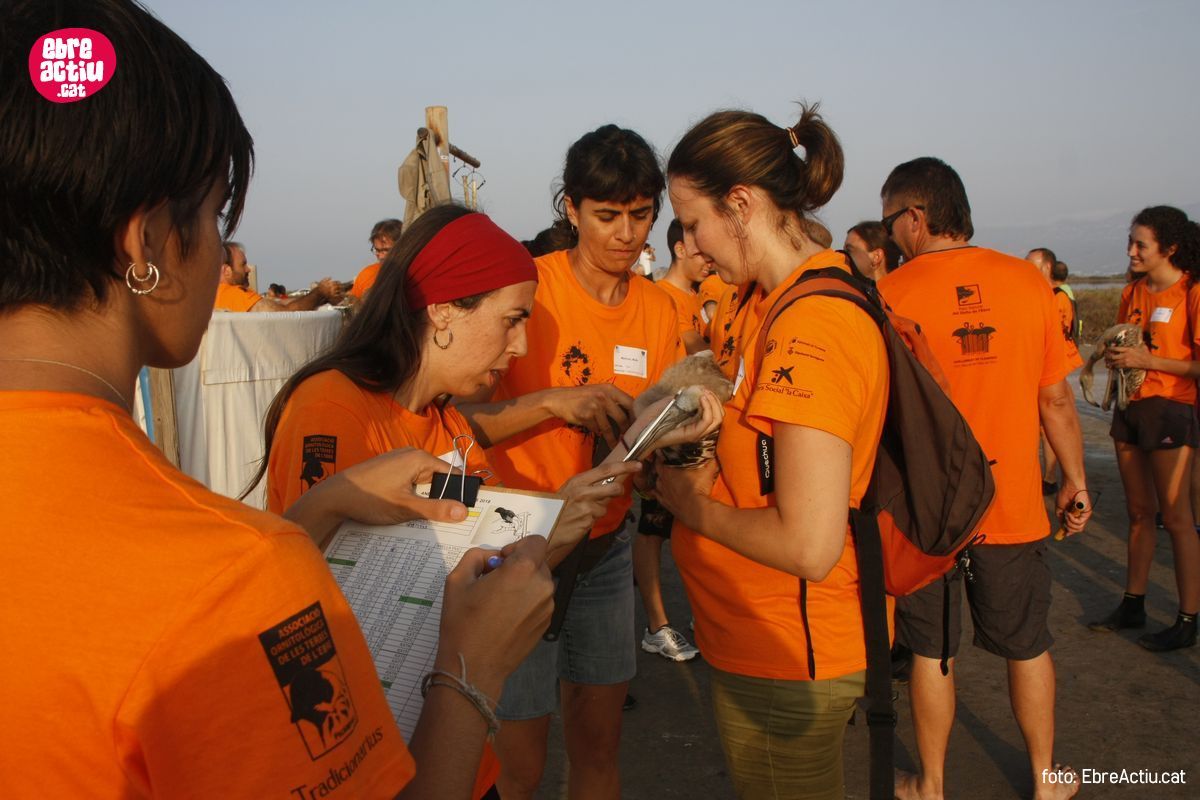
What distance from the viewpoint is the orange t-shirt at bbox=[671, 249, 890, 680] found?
1989 millimetres

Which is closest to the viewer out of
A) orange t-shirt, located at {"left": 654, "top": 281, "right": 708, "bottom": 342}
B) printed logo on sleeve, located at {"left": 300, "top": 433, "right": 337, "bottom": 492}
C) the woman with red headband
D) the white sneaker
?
printed logo on sleeve, located at {"left": 300, "top": 433, "right": 337, "bottom": 492}

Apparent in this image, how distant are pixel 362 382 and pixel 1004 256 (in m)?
3.11

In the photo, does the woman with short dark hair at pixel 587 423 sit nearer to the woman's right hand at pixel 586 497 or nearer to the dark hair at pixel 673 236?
the woman's right hand at pixel 586 497

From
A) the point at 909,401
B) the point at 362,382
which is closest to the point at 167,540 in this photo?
the point at 362,382

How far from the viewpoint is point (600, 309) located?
3.33 meters

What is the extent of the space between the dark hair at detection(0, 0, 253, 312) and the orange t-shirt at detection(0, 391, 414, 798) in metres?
0.15

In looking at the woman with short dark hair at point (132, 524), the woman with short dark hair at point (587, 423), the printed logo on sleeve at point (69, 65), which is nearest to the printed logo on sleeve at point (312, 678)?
the woman with short dark hair at point (132, 524)

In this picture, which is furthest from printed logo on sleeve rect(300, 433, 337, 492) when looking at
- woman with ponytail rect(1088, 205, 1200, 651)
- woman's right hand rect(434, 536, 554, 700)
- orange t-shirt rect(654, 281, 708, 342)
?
woman with ponytail rect(1088, 205, 1200, 651)

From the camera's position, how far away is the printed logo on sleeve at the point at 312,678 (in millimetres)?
808

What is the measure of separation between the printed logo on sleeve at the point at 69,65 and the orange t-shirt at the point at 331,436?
3.21ft

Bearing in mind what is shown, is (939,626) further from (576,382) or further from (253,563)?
(253,563)

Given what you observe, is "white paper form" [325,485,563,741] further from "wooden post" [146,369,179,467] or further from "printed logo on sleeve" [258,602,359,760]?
"wooden post" [146,369,179,467]

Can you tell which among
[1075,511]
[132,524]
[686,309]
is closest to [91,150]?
[132,524]

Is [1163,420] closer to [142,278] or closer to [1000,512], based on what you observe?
[1000,512]
